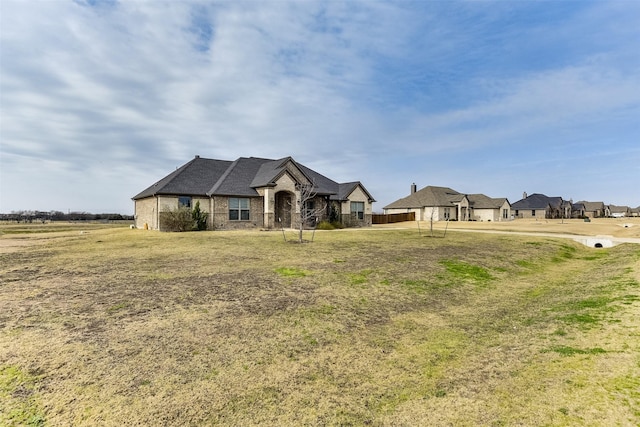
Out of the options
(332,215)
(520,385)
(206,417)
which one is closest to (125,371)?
(206,417)

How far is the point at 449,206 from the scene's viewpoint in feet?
203

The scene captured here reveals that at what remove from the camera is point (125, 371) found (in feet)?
17.7

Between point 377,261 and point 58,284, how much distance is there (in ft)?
37.0

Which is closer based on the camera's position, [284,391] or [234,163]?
[284,391]

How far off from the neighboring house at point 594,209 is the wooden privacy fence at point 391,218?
75.3m

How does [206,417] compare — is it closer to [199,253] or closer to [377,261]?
[377,261]

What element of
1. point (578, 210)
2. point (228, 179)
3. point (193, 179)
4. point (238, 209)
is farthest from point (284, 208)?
point (578, 210)

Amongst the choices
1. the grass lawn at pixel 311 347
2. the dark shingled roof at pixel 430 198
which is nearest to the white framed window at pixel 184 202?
the grass lawn at pixel 311 347

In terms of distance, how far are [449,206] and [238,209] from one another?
144 feet

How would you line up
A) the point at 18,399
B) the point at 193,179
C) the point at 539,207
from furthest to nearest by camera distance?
the point at 539,207, the point at 193,179, the point at 18,399

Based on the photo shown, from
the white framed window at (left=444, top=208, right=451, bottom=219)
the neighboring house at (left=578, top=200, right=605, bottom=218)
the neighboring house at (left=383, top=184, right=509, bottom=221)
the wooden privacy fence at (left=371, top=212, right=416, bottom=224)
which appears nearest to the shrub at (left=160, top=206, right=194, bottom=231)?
the wooden privacy fence at (left=371, top=212, right=416, bottom=224)

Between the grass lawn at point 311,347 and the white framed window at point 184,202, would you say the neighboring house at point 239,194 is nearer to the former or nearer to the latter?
the white framed window at point 184,202

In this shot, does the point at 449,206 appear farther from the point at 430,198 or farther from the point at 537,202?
the point at 537,202

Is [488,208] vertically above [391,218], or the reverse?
[488,208]
